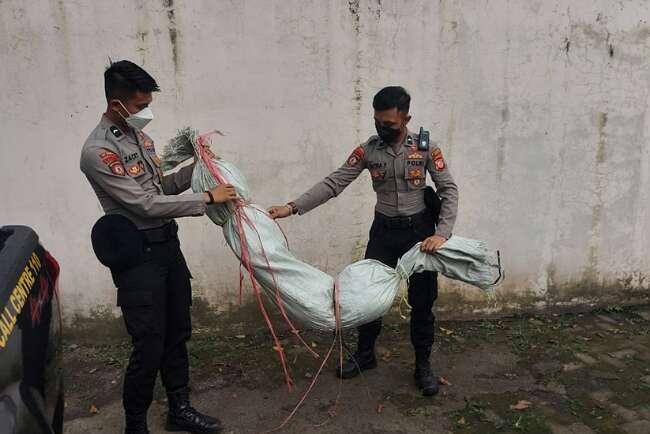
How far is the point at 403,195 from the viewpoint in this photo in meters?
3.21

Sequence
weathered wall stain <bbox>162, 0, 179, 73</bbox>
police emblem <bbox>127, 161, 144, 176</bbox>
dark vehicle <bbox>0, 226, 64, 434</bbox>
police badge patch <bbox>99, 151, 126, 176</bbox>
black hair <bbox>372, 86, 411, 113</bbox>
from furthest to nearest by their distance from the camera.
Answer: weathered wall stain <bbox>162, 0, 179, 73</bbox> < black hair <bbox>372, 86, 411, 113</bbox> < police emblem <bbox>127, 161, 144, 176</bbox> < police badge patch <bbox>99, 151, 126, 176</bbox> < dark vehicle <bbox>0, 226, 64, 434</bbox>

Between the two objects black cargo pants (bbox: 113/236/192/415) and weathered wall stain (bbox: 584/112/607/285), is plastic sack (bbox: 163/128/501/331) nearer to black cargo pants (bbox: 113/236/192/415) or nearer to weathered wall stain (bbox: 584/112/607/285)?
black cargo pants (bbox: 113/236/192/415)

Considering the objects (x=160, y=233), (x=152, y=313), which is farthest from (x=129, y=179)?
(x=152, y=313)

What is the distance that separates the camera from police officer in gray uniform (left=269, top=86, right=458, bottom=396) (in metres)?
3.06

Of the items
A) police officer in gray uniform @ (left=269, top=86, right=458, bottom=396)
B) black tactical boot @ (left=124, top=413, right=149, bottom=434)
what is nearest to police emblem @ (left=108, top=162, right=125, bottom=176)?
police officer in gray uniform @ (left=269, top=86, right=458, bottom=396)

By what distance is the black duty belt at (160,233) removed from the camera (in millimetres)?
2611

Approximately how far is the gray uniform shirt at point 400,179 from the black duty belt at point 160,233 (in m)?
0.78

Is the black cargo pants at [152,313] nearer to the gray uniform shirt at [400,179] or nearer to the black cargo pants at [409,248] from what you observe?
the gray uniform shirt at [400,179]

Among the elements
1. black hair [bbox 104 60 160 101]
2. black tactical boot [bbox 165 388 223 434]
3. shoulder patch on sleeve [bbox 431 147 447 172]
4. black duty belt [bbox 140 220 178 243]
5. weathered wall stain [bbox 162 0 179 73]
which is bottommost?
black tactical boot [bbox 165 388 223 434]

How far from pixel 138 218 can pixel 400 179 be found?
1518mm

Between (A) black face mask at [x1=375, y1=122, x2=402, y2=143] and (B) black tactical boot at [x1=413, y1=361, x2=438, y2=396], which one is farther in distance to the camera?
(B) black tactical boot at [x1=413, y1=361, x2=438, y2=396]

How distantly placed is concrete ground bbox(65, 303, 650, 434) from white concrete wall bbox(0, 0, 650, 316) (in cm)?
31

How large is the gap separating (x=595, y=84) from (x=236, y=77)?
9.29ft

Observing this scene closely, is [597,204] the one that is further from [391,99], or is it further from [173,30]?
[173,30]
